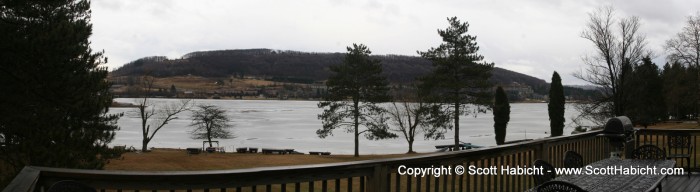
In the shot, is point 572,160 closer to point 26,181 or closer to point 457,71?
point 26,181

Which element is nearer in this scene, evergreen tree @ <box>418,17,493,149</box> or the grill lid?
the grill lid

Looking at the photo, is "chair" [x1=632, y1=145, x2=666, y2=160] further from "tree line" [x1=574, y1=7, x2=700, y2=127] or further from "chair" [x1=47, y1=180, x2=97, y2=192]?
"tree line" [x1=574, y1=7, x2=700, y2=127]

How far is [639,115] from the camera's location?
43062 millimetres

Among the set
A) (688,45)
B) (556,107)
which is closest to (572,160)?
(688,45)

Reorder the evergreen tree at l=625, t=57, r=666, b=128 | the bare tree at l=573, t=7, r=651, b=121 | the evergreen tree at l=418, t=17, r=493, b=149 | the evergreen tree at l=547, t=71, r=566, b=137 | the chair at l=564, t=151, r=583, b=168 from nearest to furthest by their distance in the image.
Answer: the chair at l=564, t=151, r=583, b=168, the bare tree at l=573, t=7, r=651, b=121, the evergreen tree at l=418, t=17, r=493, b=149, the evergreen tree at l=547, t=71, r=566, b=137, the evergreen tree at l=625, t=57, r=666, b=128

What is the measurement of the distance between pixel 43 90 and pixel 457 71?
28961 mm

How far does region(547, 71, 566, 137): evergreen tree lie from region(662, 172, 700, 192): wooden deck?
34.6 metres

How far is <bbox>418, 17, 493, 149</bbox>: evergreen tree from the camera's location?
3869cm

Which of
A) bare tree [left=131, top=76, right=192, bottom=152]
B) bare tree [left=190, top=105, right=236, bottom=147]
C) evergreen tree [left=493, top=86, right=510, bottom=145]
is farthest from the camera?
bare tree [left=190, top=105, right=236, bottom=147]

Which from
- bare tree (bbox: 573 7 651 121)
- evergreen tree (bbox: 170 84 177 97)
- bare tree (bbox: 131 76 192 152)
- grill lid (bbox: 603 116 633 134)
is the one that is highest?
bare tree (bbox: 573 7 651 121)

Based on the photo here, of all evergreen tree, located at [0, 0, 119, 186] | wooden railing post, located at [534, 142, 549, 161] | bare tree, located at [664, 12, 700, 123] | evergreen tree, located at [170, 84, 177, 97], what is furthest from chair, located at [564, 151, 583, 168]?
evergreen tree, located at [170, 84, 177, 97]

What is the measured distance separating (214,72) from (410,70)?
181 feet

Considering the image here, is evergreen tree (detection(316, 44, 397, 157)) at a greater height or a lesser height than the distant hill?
lesser

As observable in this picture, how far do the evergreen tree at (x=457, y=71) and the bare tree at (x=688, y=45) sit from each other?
11.6 meters
